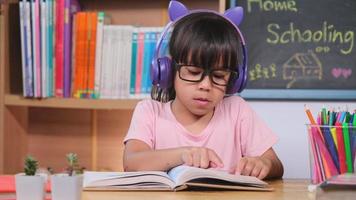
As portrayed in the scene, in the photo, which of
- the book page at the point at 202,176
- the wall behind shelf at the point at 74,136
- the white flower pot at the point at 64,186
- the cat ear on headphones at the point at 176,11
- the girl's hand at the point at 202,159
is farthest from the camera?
the wall behind shelf at the point at 74,136

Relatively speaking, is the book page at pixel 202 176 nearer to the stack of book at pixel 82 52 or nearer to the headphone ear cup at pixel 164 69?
the headphone ear cup at pixel 164 69

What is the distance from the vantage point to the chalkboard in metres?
1.89

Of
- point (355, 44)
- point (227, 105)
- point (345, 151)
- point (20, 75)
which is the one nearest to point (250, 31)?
point (355, 44)

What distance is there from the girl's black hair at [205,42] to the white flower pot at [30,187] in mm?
550

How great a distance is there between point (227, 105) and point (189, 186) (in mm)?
499

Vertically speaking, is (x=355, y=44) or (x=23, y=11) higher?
(x=23, y=11)

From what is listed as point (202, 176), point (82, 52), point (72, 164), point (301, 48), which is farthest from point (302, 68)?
point (72, 164)

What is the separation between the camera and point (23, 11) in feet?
6.23

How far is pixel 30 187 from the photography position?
0.77 meters

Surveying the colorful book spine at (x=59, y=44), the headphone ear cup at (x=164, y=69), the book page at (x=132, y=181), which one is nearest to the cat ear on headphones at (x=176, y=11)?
the headphone ear cup at (x=164, y=69)

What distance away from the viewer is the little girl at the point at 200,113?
1189mm

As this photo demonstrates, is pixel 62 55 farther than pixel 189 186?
Yes

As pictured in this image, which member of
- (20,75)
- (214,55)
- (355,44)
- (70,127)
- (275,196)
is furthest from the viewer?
(70,127)

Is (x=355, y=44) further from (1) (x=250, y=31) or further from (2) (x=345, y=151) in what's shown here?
(2) (x=345, y=151)
